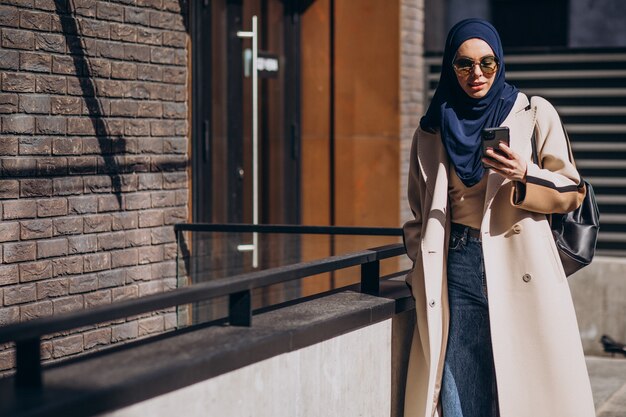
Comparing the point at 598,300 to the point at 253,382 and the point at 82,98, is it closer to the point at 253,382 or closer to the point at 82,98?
the point at 82,98

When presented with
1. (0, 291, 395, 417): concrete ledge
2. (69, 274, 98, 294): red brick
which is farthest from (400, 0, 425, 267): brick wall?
(0, 291, 395, 417): concrete ledge

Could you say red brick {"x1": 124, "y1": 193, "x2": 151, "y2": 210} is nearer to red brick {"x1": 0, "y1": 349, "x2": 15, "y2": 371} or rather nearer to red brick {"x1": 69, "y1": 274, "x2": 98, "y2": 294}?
red brick {"x1": 69, "y1": 274, "x2": 98, "y2": 294}

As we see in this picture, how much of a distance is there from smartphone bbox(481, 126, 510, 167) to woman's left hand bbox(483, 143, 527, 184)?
0.06ft

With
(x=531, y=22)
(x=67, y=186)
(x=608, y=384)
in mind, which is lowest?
(x=608, y=384)

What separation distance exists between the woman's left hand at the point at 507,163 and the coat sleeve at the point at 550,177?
3 cm

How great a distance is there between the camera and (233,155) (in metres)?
8.53

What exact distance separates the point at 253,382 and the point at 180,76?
3635 millimetres

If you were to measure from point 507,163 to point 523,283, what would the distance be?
1.63 feet

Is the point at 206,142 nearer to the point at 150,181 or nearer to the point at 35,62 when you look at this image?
the point at 150,181

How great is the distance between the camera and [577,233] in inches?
177

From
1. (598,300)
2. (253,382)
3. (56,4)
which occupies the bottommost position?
(598,300)

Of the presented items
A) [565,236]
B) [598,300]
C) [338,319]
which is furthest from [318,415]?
[598,300]

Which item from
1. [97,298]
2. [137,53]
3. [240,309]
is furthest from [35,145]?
[240,309]

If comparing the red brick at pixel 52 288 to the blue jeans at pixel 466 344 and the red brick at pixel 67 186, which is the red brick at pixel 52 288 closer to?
the red brick at pixel 67 186
